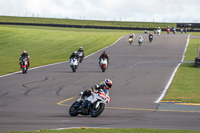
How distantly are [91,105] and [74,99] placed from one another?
538 centimetres

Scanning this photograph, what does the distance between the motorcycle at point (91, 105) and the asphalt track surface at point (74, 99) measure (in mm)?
270

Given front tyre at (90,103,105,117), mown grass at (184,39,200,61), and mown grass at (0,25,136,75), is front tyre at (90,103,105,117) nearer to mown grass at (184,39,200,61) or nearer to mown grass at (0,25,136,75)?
mown grass at (184,39,200,61)

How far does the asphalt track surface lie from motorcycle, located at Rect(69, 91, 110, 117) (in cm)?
27

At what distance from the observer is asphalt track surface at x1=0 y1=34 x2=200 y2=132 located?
43.3 feet

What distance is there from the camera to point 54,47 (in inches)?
2530

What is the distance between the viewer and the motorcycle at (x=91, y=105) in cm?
1455

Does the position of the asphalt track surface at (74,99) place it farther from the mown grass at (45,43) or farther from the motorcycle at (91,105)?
the mown grass at (45,43)

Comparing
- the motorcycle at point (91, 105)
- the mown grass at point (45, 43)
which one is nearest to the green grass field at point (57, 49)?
the mown grass at point (45, 43)

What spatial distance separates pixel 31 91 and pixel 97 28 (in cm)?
7977

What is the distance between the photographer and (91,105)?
1486 cm

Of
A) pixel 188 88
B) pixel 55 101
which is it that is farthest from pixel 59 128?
pixel 188 88

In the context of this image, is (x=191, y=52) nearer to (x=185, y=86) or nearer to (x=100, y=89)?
(x=185, y=86)

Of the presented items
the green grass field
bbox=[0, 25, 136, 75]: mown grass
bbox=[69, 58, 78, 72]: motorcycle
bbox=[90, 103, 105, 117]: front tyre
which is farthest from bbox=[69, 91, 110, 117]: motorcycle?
bbox=[0, 25, 136, 75]: mown grass

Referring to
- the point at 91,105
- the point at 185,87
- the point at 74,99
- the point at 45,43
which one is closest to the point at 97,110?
the point at 91,105
